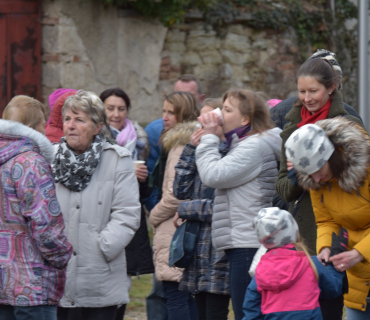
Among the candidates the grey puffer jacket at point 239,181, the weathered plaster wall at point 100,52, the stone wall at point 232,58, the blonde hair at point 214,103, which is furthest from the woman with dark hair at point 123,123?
the stone wall at point 232,58

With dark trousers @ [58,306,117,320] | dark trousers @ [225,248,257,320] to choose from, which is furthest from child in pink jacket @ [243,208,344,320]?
dark trousers @ [58,306,117,320]

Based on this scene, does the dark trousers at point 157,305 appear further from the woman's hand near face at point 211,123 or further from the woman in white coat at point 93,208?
Answer: the woman's hand near face at point 211,123

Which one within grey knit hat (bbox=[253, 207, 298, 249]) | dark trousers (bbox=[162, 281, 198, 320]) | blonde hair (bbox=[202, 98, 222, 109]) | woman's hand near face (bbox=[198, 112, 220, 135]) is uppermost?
blonde hair (bbox=[202, 98, 222, 109])

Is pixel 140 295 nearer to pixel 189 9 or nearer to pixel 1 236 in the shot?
pixel 1 236

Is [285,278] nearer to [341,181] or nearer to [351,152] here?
[341,181]

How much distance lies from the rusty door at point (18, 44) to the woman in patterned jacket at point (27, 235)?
4.78m

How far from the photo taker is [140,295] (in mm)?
6652

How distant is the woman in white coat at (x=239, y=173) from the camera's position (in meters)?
3.84

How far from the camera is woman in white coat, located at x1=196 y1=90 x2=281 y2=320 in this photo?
3.84 metres

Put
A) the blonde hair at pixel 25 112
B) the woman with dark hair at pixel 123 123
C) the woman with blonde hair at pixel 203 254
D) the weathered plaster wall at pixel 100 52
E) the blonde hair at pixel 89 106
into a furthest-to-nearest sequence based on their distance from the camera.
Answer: the weathered plaster wall at pixel 100 52 < the woman with dark hair at pixel 123 123 < the woman with blonde hair at pixel 203 254 < the blonde hair at pixel 89 106 < the blonde hair at pixel 25 112

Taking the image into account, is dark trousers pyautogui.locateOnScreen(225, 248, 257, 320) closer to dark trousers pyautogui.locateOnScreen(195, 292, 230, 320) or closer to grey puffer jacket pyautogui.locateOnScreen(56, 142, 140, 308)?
dark trousers pyautogui.locateOnScreen(195, 292, 230, 320)

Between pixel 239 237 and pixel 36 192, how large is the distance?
1200mm

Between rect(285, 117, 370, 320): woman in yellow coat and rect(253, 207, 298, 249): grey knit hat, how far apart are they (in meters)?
0.21

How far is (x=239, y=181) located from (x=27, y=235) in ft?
4.06
